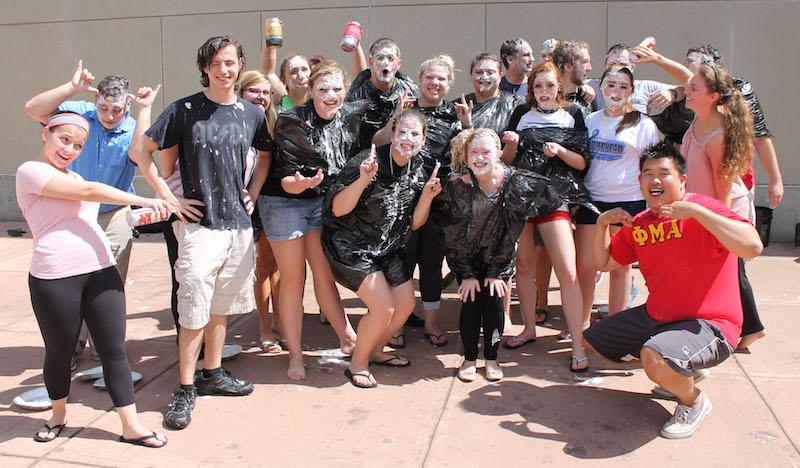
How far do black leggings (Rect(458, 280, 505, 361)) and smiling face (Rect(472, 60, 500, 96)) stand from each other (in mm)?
1375

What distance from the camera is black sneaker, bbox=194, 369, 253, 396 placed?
3998 millimetres

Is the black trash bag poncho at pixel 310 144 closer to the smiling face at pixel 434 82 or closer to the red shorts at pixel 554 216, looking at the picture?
the smiling face at pixel 434 82

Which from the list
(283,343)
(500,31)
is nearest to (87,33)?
(500,31)

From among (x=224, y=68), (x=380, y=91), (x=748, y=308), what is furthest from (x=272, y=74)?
(x=748, y=308)

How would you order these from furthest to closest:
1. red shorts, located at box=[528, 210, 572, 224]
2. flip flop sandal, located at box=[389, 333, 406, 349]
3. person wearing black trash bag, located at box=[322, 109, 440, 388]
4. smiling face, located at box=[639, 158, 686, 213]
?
1. flip flop sandal, located at box=[389, 333, 406, 349]
2. red shorts, located at box=[528, 210, 572, 224]
3. person wearing black trash bag, located at box=[322, 109, 440, 388]
4. smiling face, located at box=[639, 158, 686, 213]

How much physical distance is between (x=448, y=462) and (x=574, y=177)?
2.03 m

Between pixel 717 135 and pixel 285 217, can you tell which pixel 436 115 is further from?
pixel 717 135

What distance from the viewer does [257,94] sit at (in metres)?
4.54

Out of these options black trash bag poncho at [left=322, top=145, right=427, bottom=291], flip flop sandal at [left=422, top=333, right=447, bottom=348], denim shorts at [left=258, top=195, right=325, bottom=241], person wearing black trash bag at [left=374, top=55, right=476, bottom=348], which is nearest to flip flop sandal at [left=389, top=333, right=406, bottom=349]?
person wearing black trash bag at [left=374, top=55, right=476, bottom=348]

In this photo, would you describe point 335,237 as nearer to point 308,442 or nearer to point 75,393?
point 308,442

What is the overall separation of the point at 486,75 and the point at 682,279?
187 centimetres

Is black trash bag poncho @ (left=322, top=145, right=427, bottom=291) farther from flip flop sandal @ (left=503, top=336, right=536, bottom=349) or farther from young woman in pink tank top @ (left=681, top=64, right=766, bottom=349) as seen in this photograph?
young woman in pink tank top @ (left=681, top=64, right=766, bottom=349)

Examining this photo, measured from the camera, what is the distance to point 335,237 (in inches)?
165

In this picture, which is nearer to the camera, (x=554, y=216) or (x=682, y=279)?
(x=682, y=279)
